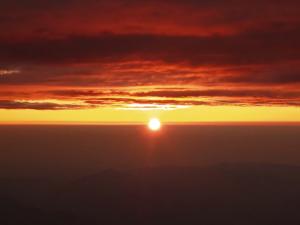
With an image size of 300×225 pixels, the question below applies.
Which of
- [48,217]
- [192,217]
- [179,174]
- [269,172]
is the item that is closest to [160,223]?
[192,217]

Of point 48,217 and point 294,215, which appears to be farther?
point 294,215

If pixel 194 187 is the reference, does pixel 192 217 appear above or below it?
below

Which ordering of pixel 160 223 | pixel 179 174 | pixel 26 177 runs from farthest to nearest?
pixel 26 177, pixel 179 174, pixel 160 223

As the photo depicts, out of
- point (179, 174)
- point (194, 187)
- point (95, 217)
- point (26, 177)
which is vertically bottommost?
point (95, 217)

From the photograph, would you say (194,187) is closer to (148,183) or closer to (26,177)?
(148,183)

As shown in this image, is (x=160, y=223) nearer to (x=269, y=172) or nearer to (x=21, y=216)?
(x=21, y=216)

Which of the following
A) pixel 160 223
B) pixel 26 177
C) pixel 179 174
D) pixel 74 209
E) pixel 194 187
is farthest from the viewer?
pixel 26 177
